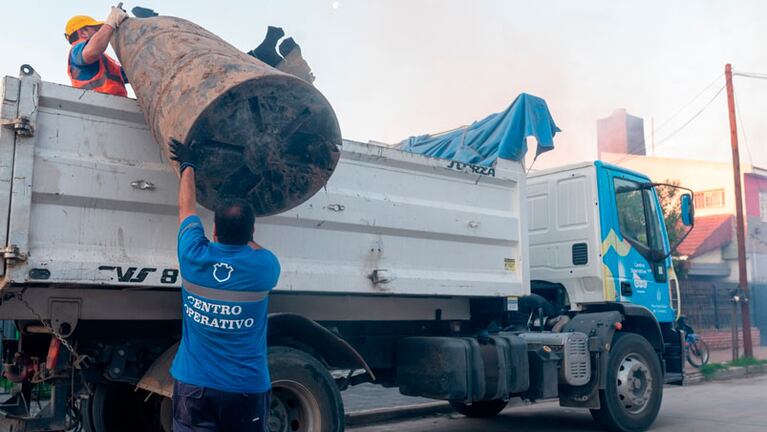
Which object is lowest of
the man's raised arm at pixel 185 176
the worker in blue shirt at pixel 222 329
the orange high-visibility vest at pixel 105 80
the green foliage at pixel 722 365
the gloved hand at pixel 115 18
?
the green foliage at pixel 722 365

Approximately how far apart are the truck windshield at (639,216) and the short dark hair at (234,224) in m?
4.92

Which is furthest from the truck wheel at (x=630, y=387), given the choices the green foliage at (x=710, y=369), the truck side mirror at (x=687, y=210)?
the green foliage at (x=710, y=369)

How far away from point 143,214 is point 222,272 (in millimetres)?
1126

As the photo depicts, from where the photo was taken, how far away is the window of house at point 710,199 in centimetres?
2584

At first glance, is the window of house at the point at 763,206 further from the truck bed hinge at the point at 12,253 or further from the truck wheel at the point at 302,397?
the truck bed hinge at the point at 12,253

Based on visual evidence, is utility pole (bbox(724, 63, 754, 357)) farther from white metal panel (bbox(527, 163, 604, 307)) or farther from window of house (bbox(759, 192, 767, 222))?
window of house (bbox(759, 192, 767, 222))

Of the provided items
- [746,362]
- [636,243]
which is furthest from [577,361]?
[746,362]

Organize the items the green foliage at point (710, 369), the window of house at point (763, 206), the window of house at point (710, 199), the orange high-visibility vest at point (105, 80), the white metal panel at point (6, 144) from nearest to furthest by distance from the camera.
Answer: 1. the white metal panel at point (6, 144)
2. the orange high-visibility vest at point (105, 80)
3. the green foliage at point (710, 369)
4. the window of house at point (763, 206)
5. the window of house at point (710, 199)

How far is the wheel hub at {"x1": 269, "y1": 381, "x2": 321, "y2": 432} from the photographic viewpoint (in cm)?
457

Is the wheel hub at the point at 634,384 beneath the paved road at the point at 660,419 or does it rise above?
above

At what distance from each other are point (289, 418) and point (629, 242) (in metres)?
4.20

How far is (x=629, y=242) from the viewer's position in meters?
7.41

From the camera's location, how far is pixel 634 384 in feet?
23.3

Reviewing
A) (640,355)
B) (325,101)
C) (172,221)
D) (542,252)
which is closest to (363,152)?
(325,101)
